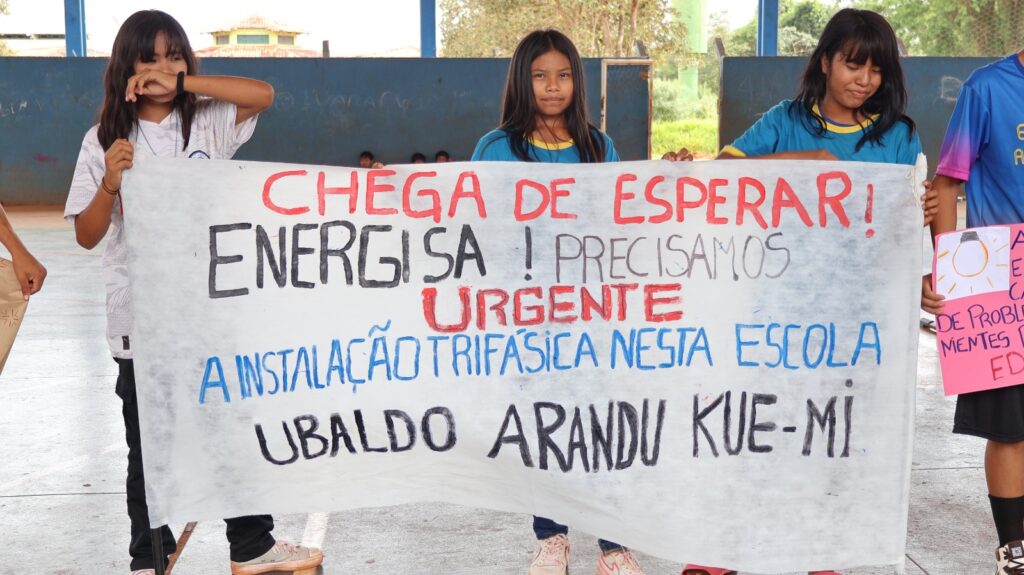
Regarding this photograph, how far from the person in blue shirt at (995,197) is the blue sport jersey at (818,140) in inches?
6.2

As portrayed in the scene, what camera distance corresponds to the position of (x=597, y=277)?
9.37 feet

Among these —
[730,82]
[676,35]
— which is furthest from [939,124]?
[676,35]

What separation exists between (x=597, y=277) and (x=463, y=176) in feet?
1.46

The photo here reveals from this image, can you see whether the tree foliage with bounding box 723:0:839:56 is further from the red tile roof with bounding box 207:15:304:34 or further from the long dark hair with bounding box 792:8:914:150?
the long dark hair with bounding box 792:8:914:150

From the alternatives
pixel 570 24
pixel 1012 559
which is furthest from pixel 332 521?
pixel 570 24

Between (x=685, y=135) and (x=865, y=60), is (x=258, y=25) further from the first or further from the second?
(x=865, y=60)

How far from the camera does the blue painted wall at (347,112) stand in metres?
15.8

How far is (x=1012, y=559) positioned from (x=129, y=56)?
2872mm

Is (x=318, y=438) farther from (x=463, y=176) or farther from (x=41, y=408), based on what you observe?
(x=41, y=408)

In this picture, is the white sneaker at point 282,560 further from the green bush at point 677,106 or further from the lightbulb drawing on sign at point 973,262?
the green bush at point 677,106

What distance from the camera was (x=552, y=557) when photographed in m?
3.25

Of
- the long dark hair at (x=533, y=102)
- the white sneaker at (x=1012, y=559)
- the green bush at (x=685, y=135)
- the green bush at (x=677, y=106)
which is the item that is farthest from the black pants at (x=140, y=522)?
the green bush at (x=677, y=106)

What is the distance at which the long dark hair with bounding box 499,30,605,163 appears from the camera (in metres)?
3.23

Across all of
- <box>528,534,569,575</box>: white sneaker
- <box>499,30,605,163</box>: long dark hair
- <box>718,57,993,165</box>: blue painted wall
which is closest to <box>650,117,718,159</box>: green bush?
<box>718,57,993,165</box>: blue painted wall
